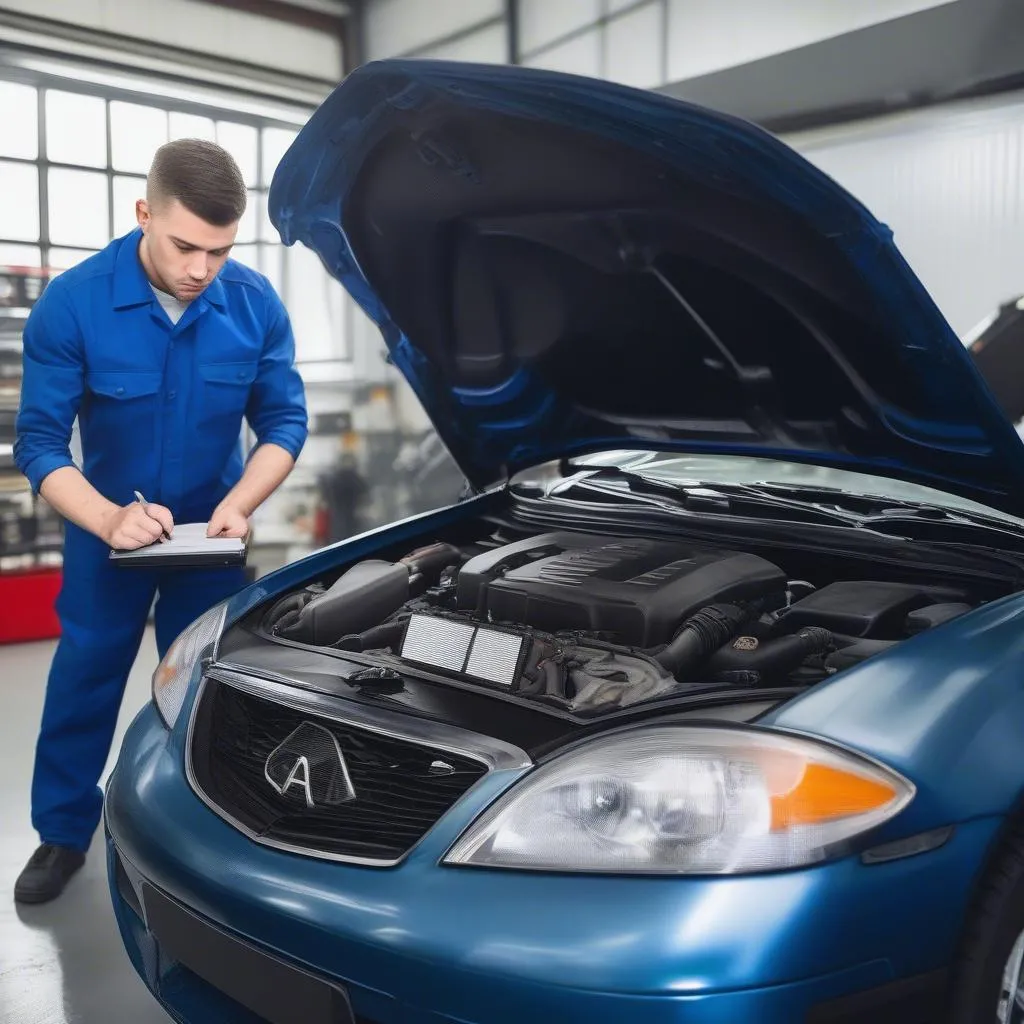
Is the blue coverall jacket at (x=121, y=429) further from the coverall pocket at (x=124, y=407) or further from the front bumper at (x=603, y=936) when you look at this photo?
the front bumper at (x=603, y=936)

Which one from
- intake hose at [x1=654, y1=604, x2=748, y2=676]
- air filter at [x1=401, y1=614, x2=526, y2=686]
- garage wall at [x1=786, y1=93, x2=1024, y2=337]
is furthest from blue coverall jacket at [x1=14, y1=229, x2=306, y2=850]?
garage wall at [x1=786, y1=93, x2=1024, y2=337]

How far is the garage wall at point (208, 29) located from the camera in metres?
5.14

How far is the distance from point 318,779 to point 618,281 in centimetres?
98

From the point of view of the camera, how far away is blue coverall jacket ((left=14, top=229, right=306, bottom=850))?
1994 millimetres

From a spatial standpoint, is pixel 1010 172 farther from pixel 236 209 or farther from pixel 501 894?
pixel 501 894

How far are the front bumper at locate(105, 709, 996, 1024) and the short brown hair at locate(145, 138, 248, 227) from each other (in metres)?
1.20

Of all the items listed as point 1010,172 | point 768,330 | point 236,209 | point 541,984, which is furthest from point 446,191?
point 1010,172

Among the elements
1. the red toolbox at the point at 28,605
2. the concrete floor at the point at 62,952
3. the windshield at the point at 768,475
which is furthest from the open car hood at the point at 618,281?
the red toolbox at the point at 28,605

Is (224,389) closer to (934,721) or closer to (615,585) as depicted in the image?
(615,585)

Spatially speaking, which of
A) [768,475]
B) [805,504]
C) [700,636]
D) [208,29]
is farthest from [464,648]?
[208,29]

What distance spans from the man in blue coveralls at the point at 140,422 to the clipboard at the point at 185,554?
57mm

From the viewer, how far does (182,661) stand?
1.65 m

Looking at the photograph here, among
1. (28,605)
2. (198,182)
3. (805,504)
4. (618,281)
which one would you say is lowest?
(28,605)

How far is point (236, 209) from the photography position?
6.27 feet
